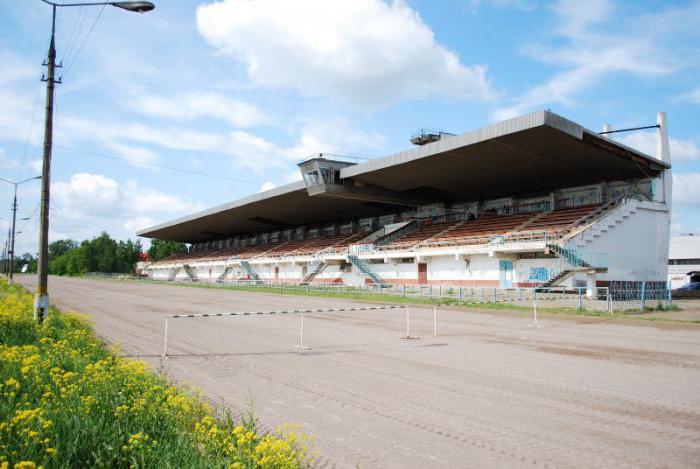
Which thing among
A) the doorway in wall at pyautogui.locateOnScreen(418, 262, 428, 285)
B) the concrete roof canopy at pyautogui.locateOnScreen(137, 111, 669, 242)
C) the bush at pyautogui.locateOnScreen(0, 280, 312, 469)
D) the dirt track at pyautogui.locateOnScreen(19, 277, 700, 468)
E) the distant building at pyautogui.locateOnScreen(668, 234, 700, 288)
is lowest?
the dirt track at pyautogui.locateOnScreen(19, 277, 700, 468)

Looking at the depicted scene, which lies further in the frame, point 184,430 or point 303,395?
point 303,395

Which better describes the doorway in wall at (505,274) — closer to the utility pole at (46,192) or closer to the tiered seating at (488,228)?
the tiered seating at (488,228)

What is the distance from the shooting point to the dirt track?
566cm

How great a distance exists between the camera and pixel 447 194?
51.3m

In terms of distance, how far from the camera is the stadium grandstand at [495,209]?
112ft

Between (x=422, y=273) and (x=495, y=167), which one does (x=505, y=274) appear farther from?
(x=422, y=273)

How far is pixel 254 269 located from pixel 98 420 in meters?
70.6

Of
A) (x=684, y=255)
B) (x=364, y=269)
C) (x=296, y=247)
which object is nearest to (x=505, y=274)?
(x=364, y=269)

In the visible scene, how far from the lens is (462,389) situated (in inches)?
336

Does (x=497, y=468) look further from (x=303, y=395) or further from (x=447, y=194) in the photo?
(x=447, y=194)

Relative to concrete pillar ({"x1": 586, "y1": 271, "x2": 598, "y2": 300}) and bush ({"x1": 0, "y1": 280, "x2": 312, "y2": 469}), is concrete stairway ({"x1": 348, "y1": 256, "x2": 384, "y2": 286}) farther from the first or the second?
bush ({"x1": 0, "y1": 280, "x2": 312, "y2": 469})

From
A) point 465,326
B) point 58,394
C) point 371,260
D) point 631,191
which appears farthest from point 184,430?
point 371,260

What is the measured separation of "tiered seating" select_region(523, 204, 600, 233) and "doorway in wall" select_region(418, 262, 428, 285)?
10.3m

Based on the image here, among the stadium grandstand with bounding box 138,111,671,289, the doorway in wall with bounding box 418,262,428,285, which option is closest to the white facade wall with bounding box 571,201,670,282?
the stadium grandstand with bounding box 138,111,671,289
